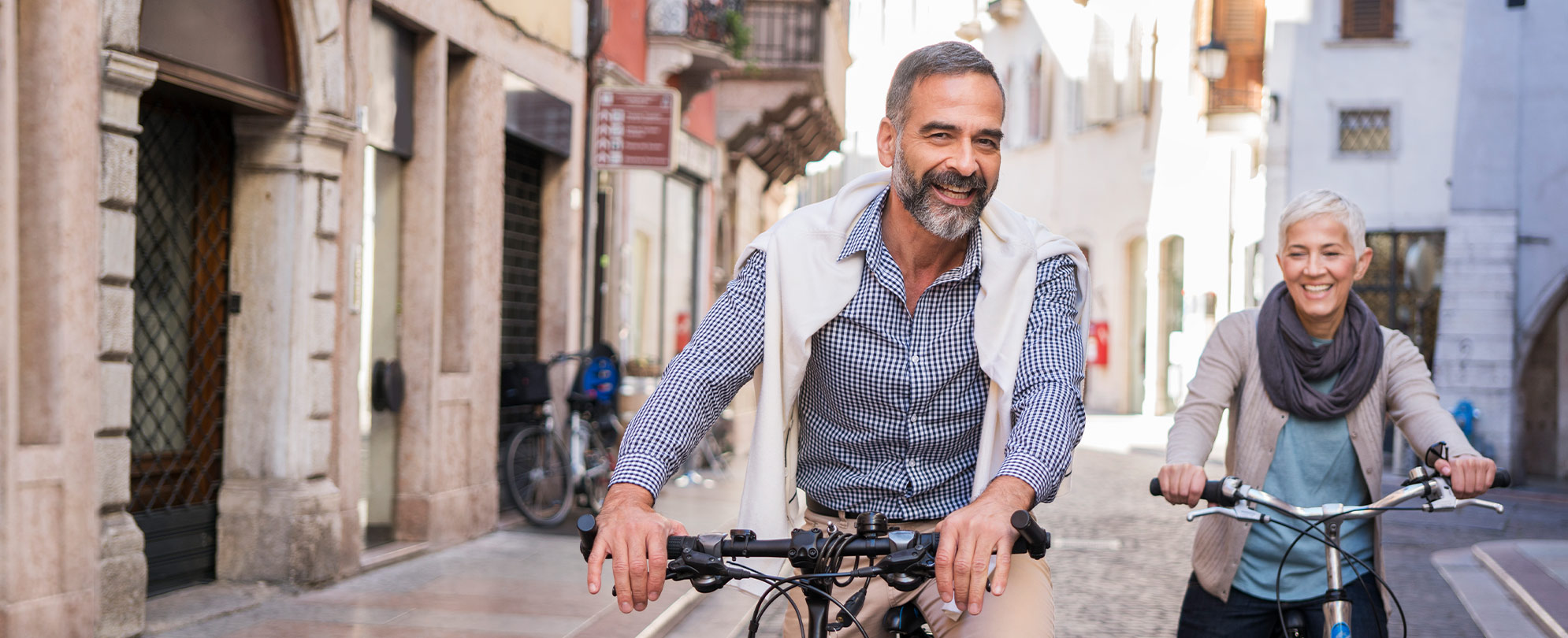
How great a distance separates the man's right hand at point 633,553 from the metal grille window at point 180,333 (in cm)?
545

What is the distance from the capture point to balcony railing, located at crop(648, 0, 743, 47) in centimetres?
1582

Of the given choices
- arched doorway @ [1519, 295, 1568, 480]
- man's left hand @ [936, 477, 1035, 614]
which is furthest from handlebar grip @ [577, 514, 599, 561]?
arched doorway @ [1519, 295, 1568, 480]

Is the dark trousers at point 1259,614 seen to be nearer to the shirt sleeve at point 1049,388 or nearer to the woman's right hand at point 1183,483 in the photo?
the woman's right hand at point 1183,483

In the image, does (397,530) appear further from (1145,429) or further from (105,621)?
(1145,429)

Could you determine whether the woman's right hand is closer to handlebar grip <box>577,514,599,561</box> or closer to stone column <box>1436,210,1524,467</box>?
handlebar grip <box>577,514,599,561</box>

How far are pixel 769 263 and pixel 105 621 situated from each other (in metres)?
4.48

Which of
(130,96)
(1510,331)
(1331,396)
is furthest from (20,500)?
(1510,331)

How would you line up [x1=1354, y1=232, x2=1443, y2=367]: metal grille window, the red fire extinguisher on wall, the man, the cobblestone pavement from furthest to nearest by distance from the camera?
the red fire extinguisher on wall < [x1=1354, y1=232, x2=1443, y2=367]: metal grille window < the cobblestone pavement < the man

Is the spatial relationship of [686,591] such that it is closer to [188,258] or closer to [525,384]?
[188,258]

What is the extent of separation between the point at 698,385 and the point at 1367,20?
2307cm

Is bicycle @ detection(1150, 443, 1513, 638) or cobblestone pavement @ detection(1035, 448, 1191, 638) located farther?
cobblestone pavement @ detection(1035, 448, 1191, 638)

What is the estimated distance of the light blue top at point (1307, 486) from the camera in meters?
3.89

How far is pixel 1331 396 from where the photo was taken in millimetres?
3850

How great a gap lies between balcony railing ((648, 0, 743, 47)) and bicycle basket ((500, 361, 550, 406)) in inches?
211
